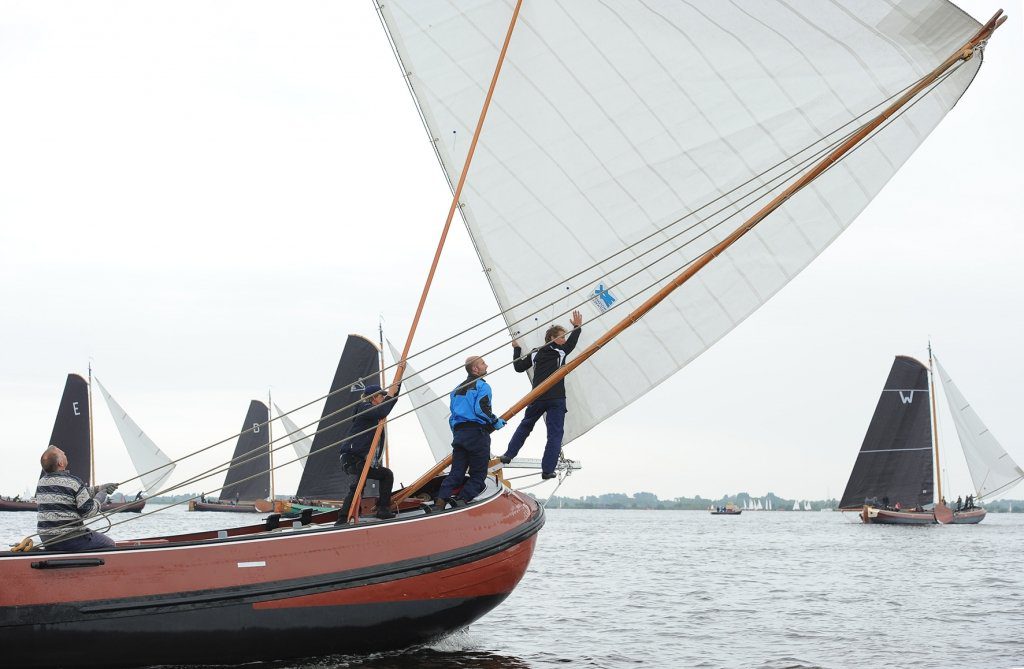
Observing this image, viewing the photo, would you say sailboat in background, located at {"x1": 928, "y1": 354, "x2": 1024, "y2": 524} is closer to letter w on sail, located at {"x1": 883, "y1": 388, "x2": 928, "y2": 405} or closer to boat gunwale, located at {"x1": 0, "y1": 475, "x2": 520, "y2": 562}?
letter w on sail, located at {"x1": 883, "y1": 388, "x2": 928, "y2": 405}

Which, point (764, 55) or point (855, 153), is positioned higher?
point (764, 55)

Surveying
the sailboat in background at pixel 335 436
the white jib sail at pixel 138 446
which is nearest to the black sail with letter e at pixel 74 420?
the white jib sail at pixel 138 446

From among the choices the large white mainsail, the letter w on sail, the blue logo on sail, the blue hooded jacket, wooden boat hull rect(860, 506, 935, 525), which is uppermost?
the letter w on sail

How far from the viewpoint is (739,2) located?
36.8 feet

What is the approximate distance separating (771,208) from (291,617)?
612 centimetres

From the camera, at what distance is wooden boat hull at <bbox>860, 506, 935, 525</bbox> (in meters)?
57.7

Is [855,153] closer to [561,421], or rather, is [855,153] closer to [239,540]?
[561,421]

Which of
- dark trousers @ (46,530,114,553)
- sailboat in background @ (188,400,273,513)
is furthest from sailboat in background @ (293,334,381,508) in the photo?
dark trousers @ (46,530,114,553)

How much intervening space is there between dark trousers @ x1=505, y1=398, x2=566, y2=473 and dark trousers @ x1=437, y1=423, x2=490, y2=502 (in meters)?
0.64

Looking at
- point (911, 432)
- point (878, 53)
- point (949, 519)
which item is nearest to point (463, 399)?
point (878, 53)

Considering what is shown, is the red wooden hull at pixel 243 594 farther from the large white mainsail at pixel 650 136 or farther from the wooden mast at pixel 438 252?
the large white mainsail at pixel 650 136

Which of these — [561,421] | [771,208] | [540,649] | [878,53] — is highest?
[878,53]

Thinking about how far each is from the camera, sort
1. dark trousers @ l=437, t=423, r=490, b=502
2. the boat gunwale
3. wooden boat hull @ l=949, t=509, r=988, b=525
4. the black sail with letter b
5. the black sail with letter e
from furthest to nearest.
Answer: wooden boat hull @ l=949, t=509, r=988, b=525 → the black sail with letter b → the black sail with letter e → dark trousers @ l=437, t=423, r=490, b=502 → the boat gunwale

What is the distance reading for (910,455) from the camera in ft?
188
